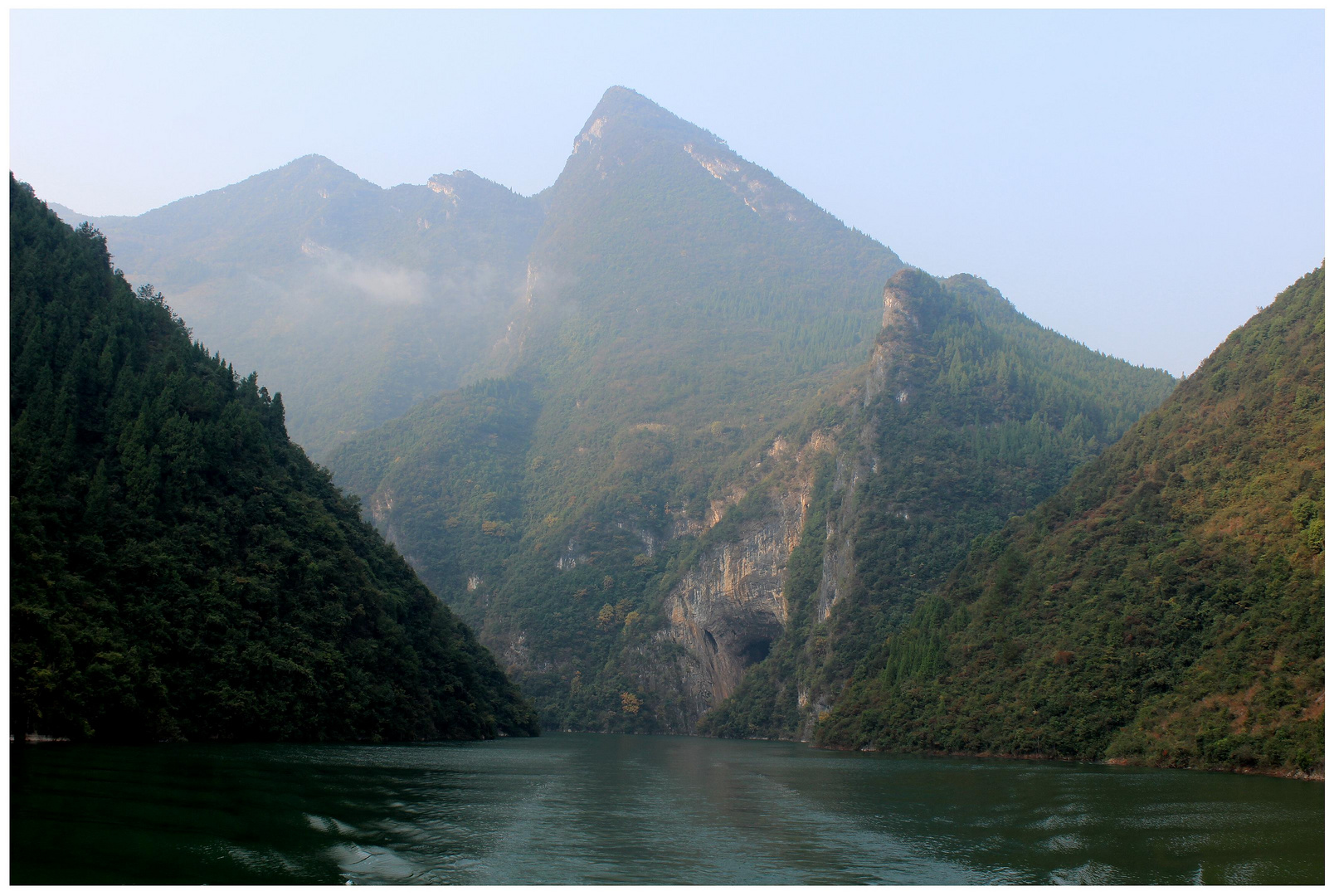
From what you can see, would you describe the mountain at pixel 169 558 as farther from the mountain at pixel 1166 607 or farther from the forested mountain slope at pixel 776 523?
the forested mountain slope at pixel 776 523

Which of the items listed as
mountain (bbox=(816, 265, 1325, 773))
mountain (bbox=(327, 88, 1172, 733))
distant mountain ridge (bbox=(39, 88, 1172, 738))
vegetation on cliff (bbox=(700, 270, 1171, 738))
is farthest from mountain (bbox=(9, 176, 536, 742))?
mountain (bbox=(327, 88, 1172, 733))

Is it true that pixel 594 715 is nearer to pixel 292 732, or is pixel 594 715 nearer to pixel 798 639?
pixel 798 639

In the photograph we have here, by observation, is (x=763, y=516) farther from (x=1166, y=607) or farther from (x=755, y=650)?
(x=1166, y=607)

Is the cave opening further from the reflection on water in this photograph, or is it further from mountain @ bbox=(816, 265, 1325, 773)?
the reflection on water

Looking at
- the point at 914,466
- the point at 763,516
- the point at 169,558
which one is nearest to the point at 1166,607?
the point at 169,558

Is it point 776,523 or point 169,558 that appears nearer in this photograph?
point 169,558

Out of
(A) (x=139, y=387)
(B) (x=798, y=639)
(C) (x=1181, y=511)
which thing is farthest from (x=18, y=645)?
(B) (x=798, y=639)
